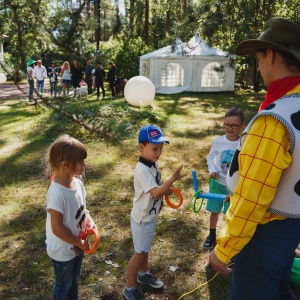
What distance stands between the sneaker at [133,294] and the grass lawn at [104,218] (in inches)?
7.0

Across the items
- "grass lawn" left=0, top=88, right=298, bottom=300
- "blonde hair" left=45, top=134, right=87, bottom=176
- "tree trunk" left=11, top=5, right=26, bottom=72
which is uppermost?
"tree trunk" left=11, top=5, right=26, bottom=72

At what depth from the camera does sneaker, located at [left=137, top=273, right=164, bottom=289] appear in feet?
9.77

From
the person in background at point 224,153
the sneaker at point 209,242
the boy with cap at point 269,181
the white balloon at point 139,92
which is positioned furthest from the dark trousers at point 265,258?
the white balloon at point 139,92

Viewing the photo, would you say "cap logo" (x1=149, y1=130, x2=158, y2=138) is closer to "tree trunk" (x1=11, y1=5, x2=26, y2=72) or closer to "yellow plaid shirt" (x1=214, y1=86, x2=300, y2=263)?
"yellow plaid shirt" (x1=214, y1=86, x2=300, y2=263)

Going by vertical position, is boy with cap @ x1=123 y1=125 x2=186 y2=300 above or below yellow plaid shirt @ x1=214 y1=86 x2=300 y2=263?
below

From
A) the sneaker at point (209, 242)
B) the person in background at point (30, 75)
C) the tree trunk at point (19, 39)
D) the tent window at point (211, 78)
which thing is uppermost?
the tree trunk at point (19, 39)

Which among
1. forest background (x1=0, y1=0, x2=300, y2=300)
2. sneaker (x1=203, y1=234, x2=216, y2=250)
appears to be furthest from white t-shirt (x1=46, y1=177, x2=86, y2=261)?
sneaker (x1=203, y1=234, x2=216, y2=250)

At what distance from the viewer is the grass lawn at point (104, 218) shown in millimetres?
3002

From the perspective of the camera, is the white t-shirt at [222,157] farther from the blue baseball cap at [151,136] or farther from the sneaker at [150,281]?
the sneaker at [150,281]

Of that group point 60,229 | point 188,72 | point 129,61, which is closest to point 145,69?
point 188,72

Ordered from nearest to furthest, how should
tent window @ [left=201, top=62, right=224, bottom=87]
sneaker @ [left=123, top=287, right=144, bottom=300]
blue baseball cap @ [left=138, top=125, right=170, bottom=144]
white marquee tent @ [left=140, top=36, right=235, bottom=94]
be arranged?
blue baseball cap @ [left=138, top=125, right=170, bottom=144] → sneaker @ [left=123, top=287, right=144, bottom=300] → white marquee tent @ [left=140, top=36, right=235, bottom=94] → tent window @ [left=201, top=62, right=224, bottom=87]

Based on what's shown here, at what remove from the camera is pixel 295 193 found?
5.19 ft

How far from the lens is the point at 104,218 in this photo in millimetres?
4285

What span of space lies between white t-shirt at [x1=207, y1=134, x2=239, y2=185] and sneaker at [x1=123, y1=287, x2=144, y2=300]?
1229 millimetres
